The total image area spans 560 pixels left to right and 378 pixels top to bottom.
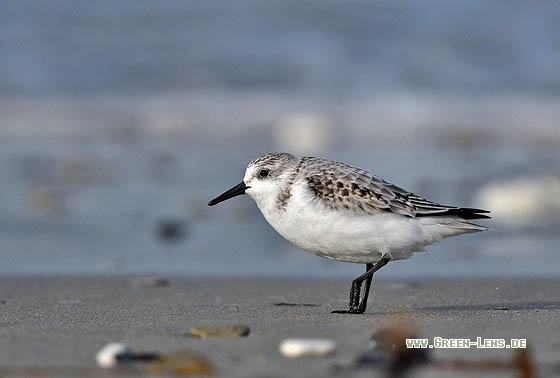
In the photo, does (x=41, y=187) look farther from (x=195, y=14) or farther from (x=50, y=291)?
(x=195, y=14)

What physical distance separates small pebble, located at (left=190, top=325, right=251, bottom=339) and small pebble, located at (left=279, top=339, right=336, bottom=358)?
412mm

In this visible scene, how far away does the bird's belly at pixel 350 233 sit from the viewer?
455 cm

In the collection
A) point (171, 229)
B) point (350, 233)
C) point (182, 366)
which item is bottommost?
point (182, 366)

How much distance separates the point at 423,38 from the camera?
1503 centimetres

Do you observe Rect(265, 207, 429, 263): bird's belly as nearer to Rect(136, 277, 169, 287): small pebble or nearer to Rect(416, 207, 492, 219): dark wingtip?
Rect(416, 207, 492, 219): dark wingtip

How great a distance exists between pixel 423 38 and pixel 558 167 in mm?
6015

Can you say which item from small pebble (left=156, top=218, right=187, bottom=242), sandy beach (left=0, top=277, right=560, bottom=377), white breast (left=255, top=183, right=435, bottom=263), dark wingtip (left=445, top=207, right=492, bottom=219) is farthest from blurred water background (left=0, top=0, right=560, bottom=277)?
white breast (left=255, top=183, right=435, bottom=263)

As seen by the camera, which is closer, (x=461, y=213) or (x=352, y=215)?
(x=352, y=215)

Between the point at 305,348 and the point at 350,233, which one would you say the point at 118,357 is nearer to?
the point at 305,348

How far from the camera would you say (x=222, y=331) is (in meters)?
3.77

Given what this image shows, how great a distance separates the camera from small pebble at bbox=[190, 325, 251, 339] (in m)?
3.75

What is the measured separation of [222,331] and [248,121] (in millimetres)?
8741

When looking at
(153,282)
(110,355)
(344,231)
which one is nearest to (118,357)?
(110,355)

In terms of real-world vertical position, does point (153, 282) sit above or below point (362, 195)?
below
